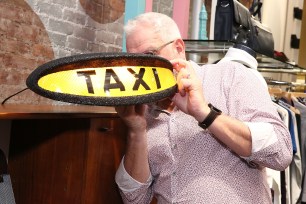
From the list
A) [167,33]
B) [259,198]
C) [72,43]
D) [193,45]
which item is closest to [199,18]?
[193,45]

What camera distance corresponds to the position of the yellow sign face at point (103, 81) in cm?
89

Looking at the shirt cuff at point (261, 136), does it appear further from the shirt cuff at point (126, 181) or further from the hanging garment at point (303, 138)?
the hanging garment at point (303, 138)

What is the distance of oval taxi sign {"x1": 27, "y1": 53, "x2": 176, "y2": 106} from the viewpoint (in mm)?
892

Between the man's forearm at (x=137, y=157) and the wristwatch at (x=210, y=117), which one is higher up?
the wristwatch at (x=210, y=117)

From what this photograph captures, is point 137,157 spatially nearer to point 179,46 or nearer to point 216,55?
point 179,46

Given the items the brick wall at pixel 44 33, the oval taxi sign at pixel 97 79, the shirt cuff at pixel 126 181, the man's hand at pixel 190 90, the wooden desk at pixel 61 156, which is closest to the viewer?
the oval taxi sign at pixel 97 79

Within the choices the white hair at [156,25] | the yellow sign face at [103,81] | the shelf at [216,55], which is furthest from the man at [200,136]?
the shelf at [216,55]

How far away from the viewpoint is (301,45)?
5.51 m

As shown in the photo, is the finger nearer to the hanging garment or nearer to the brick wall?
the brick wall

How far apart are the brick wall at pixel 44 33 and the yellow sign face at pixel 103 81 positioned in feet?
2.96

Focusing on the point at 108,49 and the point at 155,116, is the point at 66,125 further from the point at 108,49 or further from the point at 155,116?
the point at 108,49

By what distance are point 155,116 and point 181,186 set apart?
238 millimetres

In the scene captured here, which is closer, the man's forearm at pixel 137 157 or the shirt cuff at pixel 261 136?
the shirt cuff at pixel 261 136

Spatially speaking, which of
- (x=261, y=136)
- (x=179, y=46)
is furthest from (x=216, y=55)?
(x=261, y=136)
